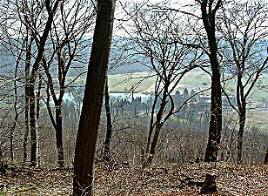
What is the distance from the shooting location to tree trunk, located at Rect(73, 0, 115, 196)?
19.8 feet

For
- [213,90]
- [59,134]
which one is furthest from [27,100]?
[213,90]

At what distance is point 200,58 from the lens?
18250 mm

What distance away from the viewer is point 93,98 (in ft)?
20.1

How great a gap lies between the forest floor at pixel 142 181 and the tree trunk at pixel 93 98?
1.69 metres

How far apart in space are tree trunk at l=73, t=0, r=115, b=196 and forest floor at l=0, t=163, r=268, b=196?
1.69m

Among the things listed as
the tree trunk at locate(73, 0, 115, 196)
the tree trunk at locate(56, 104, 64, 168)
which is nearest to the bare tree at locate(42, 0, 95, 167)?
the tree trunk at locate(56, 104, 64, 168)

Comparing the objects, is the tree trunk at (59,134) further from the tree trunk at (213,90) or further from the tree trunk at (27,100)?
the tree trunk at (213,90)

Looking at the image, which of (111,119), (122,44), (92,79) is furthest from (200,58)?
(92,79)

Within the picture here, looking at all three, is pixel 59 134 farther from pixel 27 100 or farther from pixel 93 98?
pixel 93 98

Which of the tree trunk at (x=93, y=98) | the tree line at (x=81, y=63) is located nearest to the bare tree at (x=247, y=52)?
the tree line at (x=81, y=63)

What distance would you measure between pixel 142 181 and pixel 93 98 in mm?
4513

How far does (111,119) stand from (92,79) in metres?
9.97

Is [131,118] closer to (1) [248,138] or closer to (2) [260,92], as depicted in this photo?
(1) [248,138]

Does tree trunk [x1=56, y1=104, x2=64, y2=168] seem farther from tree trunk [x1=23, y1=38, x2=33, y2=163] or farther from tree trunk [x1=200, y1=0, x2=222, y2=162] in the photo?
tree trunk [x1=200, y1=0, x2=222, y2=162]
